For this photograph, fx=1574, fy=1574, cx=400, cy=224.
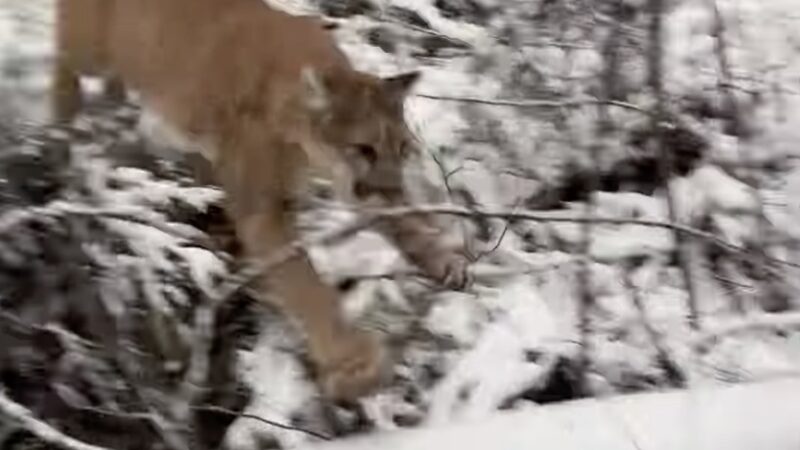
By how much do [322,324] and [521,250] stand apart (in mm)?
448

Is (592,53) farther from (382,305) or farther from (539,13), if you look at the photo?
(382,305)

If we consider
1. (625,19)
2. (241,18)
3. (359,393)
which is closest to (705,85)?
(625,19)

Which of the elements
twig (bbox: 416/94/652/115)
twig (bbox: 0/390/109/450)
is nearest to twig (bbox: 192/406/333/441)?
twig (bbox: 0/390/109/450)

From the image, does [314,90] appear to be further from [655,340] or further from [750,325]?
[750,325]

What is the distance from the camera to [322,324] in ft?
Answer: 9.21

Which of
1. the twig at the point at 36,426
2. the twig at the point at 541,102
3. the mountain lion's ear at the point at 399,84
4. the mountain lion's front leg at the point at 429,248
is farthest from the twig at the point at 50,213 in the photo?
the twig at the point at 541,102

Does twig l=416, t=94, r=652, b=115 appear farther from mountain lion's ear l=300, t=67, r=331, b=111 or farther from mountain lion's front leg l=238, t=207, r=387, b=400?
mountain lion's front leg l=238, t=207, r=387, b=400

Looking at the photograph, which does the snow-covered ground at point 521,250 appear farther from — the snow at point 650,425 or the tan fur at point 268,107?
the snow at point 650,425

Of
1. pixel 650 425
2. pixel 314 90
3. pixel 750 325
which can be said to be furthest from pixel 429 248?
pixel 650 425

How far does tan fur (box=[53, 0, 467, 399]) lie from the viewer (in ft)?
9.34

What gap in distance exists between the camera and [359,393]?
2.65 m

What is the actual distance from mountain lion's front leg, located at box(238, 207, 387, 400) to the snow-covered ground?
37mm

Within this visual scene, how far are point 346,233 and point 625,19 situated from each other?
989 millimetres

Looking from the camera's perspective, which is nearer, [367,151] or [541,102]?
[367,151]
